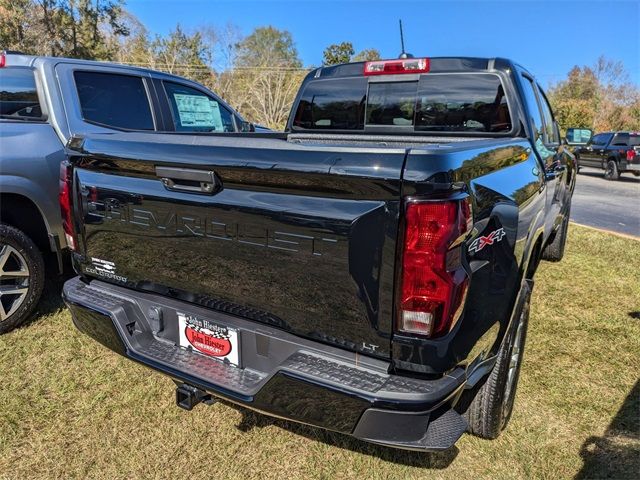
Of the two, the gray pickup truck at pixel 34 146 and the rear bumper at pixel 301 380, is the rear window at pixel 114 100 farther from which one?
the rear bumper at pixel 301 380

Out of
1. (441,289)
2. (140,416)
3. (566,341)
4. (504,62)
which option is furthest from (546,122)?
(140,416)

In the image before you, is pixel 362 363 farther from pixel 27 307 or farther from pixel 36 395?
pixel 27 307

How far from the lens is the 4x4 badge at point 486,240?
172cm

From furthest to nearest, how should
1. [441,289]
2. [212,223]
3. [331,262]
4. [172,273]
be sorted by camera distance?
[172,273], [212,223], [331,262], [441,289]

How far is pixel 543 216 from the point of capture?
3350 millimetres

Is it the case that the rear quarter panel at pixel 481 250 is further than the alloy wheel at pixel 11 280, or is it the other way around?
the alloy wheel at pixel 11 280

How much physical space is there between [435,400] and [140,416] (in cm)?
191

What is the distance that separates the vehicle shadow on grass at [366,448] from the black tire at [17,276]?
2.11 meters

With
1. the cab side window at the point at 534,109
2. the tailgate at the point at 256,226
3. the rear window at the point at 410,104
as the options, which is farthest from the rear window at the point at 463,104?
the tailgate at the point at 256,226

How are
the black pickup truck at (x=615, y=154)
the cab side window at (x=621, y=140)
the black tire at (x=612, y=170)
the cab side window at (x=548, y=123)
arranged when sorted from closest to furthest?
the cab side window at (x=548, y=123), the black pickup truck at (x=615, y=154), the cab side window at (x=621, y=140), the black tire at (x=612, y=170)

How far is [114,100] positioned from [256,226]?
3.11m

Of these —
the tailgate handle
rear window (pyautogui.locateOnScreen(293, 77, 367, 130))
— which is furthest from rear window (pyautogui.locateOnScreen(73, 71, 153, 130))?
the tailgate handle

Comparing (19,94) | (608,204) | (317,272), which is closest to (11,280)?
(19,94)

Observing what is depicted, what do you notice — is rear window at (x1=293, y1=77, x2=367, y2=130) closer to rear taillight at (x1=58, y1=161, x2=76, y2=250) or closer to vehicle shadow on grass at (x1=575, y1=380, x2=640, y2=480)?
rear taillight at (x1=58, y1=161, x2=76, y2=250)
